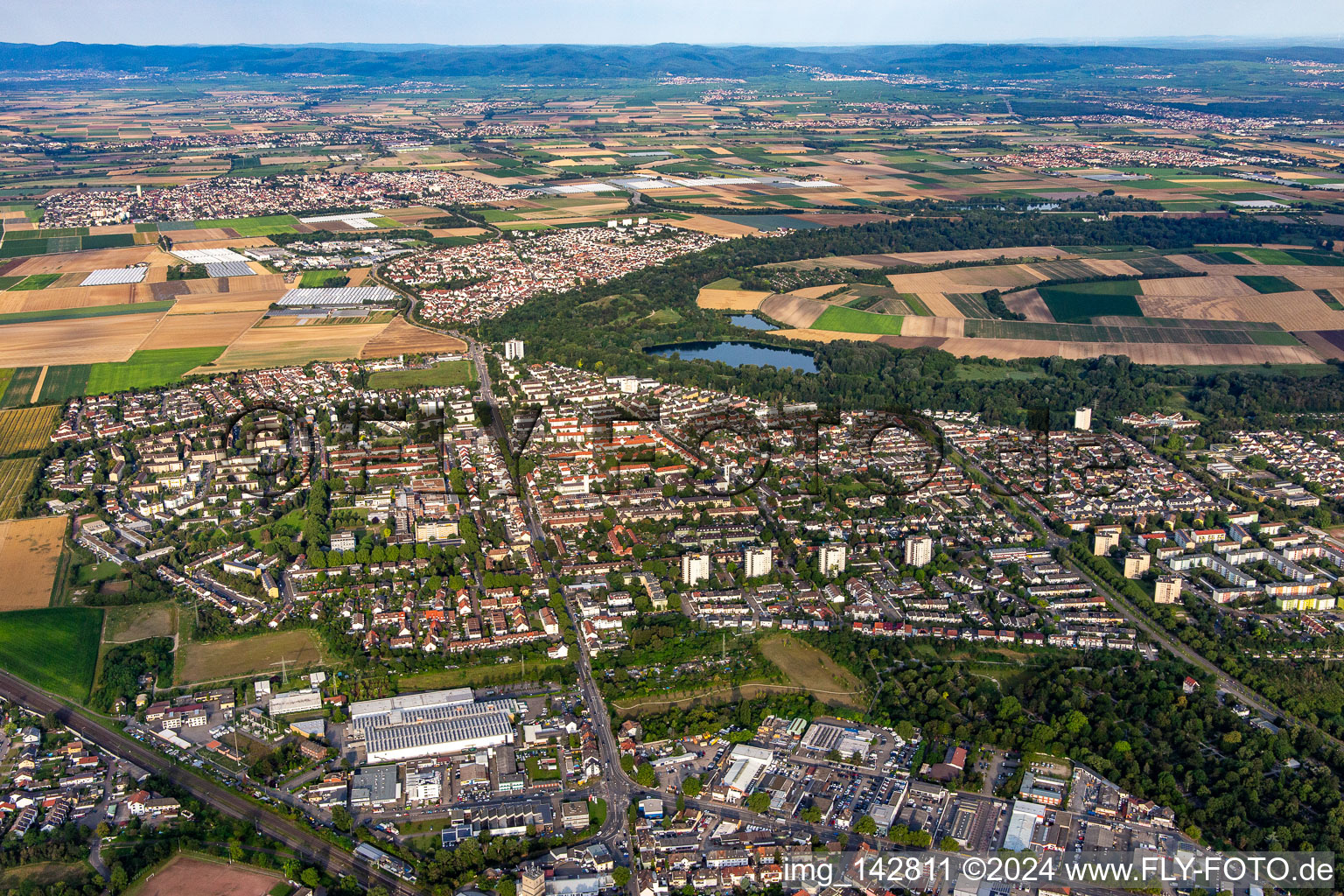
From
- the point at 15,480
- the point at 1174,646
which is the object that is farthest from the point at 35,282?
the point at 1174,646

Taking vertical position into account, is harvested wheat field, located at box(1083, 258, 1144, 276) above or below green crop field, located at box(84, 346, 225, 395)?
above

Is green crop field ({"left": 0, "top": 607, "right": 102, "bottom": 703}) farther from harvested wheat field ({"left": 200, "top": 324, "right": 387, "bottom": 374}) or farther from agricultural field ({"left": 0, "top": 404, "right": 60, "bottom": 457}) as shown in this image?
harvested wheat field ({"left": 200, "top": 324, "right": 387, "bottom": 374})

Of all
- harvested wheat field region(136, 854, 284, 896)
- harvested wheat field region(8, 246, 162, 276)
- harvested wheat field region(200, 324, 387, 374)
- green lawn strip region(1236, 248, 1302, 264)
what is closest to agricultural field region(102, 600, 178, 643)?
harvested wheat field region(136, 854, 284, 896)

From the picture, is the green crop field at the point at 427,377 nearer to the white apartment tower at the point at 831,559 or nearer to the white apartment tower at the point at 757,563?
the white apartment tower at the point at 757,563

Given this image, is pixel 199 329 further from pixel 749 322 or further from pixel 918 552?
pixel 918 552

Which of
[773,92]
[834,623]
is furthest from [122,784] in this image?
[773,92]
